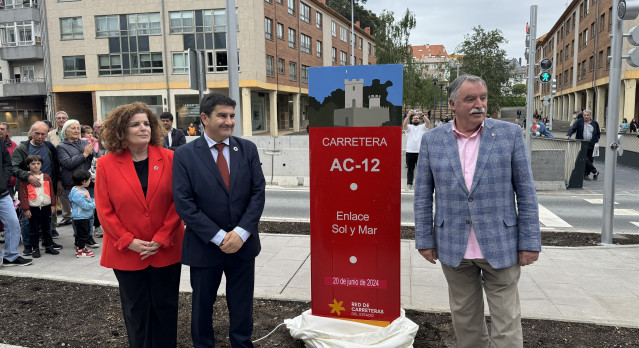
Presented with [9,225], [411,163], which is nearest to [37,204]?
[9,225]

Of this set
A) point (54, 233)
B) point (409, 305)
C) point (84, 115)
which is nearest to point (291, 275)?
point (409, 305)

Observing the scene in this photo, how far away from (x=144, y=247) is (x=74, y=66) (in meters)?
40.1

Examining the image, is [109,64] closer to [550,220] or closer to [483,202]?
[550,220]

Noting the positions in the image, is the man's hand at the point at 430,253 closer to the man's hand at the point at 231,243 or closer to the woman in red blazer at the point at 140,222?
the man's hand at the point at 231,243

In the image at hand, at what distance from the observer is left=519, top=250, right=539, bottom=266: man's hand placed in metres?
2.89

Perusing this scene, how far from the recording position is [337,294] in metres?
3.75

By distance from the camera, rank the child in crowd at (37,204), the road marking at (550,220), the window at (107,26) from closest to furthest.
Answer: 1. the child in crowd at (37,204)
2. the road marking at (550,220)
3. the window at (107,26)

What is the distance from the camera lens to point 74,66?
37.3 meters

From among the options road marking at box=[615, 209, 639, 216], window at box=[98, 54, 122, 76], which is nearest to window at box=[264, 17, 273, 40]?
window at box=[98, 54, 122, 76]

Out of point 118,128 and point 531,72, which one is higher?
point 531,72

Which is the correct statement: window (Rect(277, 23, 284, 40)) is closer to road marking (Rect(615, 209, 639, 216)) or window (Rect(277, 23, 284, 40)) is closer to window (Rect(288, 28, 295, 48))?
window (Rect(288, 28, 295, 48))

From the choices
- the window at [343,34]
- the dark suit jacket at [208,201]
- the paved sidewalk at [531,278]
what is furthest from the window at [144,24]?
the dark suit jacket at [208,201]

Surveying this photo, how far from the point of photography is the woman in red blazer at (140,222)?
3186 mm

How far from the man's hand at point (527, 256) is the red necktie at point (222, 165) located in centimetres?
202
